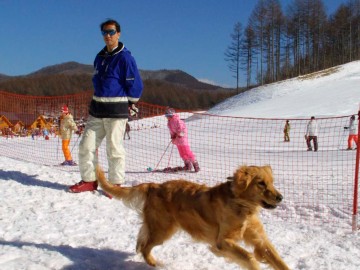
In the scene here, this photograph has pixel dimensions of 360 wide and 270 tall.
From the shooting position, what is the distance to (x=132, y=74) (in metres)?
5.49

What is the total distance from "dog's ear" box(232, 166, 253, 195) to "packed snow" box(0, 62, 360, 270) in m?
0.84

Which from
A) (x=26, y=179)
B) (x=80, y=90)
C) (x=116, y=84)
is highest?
A: (x=80, y=90)

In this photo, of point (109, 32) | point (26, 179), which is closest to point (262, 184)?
point (109, 32)

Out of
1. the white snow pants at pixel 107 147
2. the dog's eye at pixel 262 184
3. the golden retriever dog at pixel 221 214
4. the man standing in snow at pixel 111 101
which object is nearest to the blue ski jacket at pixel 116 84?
the man standing in snow at pixel 111 101

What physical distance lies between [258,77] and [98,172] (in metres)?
58.2

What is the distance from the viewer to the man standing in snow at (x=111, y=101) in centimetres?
548

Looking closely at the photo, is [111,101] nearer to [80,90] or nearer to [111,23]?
[111,23]

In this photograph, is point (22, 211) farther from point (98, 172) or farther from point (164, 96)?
point (164, 96)

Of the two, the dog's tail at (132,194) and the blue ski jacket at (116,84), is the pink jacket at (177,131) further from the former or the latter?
the dog's tail at (132,194)

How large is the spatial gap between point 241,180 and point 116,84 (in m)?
2.98

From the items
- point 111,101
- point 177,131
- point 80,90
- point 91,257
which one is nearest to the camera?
point 91,257

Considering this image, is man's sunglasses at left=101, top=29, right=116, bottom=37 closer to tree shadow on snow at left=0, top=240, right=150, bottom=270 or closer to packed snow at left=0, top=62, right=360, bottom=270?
packed snow at left=0, top=62, right=360, bottom=270

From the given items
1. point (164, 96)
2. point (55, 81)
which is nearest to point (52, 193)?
point (164, 96)

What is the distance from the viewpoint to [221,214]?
3.19 m
